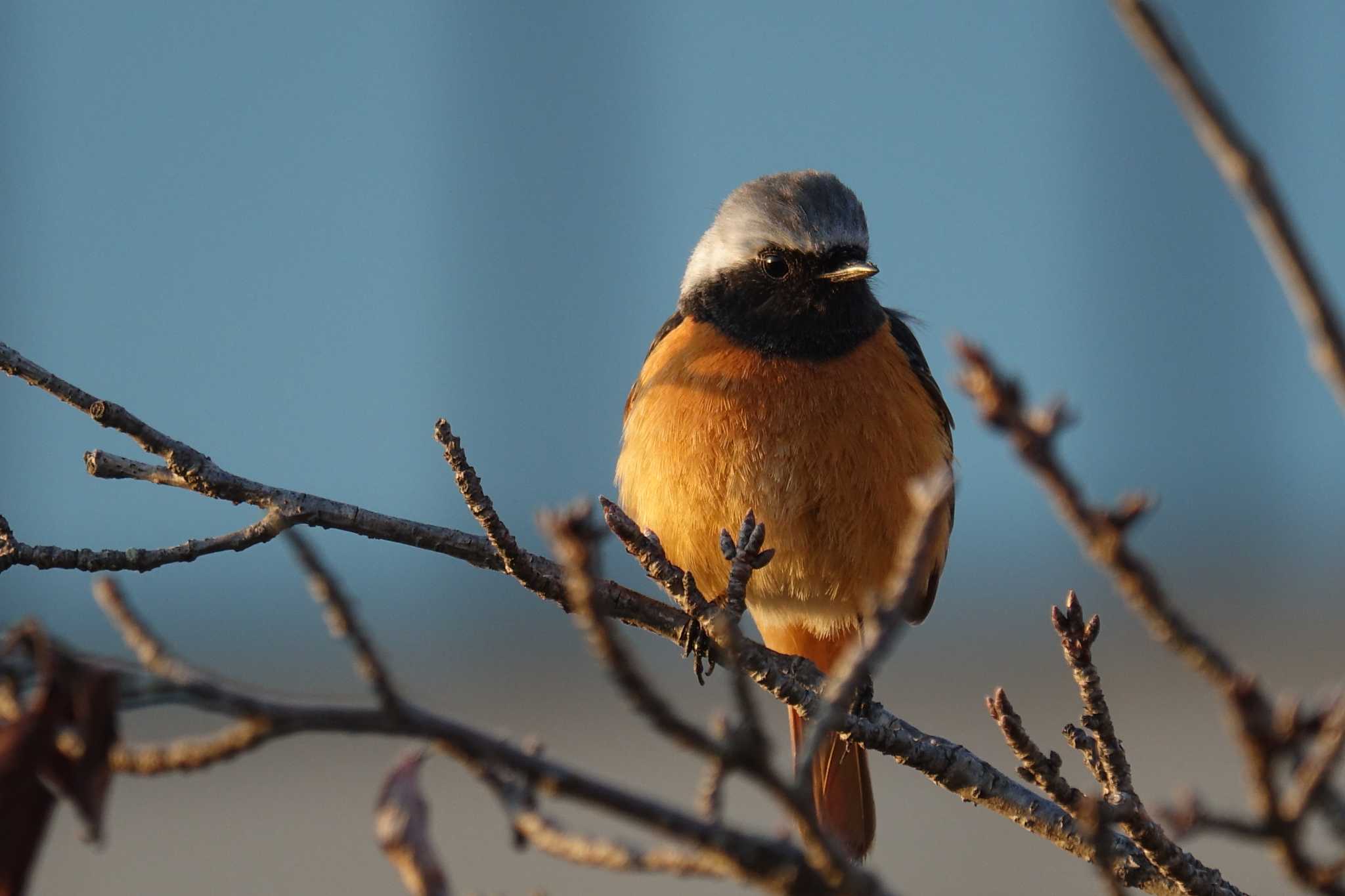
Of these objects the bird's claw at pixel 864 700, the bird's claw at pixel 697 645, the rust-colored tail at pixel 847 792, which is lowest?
the rust-colored tail at pixel 847 792

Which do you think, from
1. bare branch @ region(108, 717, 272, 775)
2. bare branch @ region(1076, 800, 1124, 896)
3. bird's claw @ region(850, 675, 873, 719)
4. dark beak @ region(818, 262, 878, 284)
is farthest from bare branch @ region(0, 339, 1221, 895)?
dark beak @ region(818, 262, 878, 284)

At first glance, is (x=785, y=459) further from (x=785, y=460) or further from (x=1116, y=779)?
(x=1116, y=779)

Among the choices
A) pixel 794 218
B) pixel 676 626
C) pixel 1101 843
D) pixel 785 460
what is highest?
pixel 794 218

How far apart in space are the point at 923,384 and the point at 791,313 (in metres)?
0.59

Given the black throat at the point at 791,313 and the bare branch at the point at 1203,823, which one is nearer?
the bare branch at the point at 1203,823

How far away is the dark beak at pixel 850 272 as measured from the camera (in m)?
4.93

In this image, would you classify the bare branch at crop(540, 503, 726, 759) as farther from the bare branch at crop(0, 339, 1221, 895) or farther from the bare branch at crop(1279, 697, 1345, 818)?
the bare branch at crop(0, 339, 1221, 895)

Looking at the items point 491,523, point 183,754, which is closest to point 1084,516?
point 183,754

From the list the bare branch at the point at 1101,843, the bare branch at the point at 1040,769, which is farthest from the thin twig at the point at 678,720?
the bare branch at the point at 1040,769

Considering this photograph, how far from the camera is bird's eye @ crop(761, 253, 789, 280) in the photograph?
16.8 ft

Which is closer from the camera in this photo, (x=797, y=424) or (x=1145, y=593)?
(x=1145, y=593)

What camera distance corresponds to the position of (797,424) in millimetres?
4730

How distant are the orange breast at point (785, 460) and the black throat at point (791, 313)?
5cm

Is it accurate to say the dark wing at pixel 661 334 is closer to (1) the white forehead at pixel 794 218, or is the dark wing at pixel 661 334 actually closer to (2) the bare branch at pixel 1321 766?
(1) the white forehead at pixel 794 218
